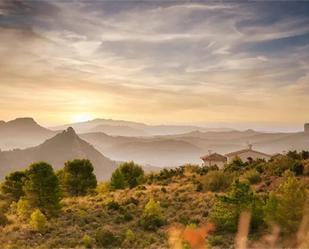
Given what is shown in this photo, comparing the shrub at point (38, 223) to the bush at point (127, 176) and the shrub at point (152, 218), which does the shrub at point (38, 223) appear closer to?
the shrub at point (152, 218)

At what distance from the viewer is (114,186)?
43.6 meters

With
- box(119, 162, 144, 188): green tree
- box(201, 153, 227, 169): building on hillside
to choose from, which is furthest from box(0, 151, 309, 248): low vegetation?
box(201, 153, 227, 169): building on hillside

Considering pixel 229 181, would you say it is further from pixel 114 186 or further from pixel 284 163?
pixel 114 186

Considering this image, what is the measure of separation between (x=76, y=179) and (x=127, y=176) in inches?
325

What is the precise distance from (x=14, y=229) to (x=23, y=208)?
3420 millimetres

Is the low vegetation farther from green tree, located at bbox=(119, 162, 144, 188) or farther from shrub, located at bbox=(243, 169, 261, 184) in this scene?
green tree, located at bbox=(119, 162, 144, 188)

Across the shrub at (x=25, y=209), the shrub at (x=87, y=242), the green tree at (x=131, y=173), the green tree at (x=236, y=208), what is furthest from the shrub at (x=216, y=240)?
the green tree at (x=131, y=173)

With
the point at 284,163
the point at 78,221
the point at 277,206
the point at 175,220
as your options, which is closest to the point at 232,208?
the point at 277,206

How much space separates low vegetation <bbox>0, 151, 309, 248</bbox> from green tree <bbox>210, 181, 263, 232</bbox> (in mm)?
50

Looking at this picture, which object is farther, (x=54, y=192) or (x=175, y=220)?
(x=54, y=192)

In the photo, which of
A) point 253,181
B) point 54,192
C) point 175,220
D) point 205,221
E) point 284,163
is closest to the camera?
point 205,221

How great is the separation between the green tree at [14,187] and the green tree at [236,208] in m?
22.0

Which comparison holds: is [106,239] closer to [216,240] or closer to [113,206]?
[216,240]

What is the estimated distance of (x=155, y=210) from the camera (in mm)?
25453
